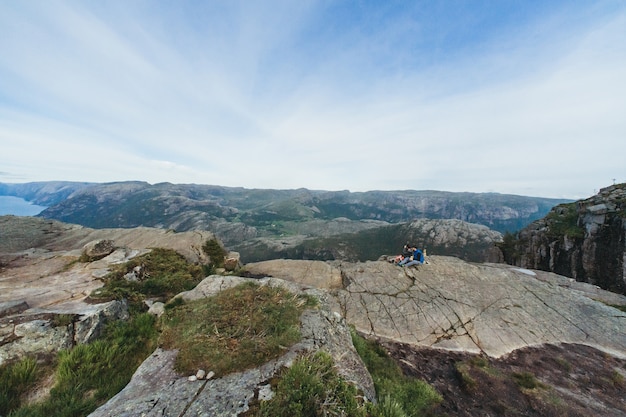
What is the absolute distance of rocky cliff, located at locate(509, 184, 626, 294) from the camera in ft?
95.0

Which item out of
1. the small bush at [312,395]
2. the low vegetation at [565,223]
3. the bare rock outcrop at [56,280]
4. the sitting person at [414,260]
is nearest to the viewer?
the small bush at [312,395]

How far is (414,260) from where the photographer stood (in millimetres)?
25547

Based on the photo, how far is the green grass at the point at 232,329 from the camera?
7.38 meters

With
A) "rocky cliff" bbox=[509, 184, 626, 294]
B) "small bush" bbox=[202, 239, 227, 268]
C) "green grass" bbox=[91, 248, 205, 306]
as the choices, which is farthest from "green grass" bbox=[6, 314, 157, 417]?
"rocky cliff" bbox=[509, 184, 626, 294]

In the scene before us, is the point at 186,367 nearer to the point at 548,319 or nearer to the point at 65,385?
the point at 65,385

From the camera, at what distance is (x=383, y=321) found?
711 inches

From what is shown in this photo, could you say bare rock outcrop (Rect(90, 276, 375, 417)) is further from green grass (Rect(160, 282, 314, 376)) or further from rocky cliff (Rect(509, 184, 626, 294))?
rocky cliff (Rect(509, 184, 626, 294))

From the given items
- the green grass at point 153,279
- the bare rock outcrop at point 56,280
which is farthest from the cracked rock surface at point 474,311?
the bare rock outcrop at point 56,280

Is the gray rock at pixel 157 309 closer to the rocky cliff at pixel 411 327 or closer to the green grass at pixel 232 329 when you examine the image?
the green grass at pixel 232 329

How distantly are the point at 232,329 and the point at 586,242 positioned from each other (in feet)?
154

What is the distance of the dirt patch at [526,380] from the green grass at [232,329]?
7.34m

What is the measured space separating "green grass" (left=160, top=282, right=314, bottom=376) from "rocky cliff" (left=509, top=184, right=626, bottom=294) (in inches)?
1639

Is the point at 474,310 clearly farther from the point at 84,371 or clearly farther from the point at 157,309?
the point at 84,371

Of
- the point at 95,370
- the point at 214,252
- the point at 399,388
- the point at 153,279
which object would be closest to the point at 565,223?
the point at 399,388
